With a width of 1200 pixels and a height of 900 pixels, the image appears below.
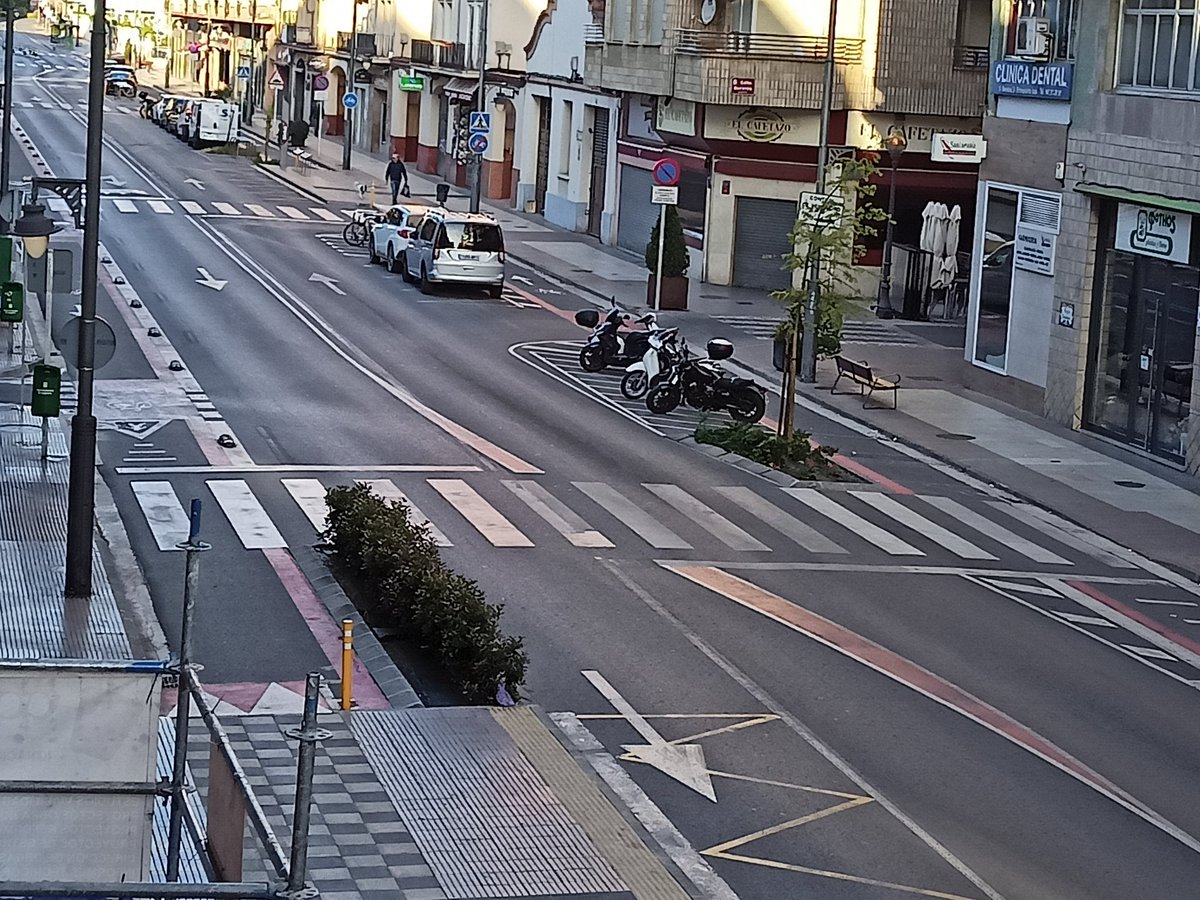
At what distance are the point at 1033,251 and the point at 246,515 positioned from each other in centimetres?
1625

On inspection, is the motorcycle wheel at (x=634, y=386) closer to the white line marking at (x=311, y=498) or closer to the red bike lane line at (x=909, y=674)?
the white line marking at (x=311, y=498)

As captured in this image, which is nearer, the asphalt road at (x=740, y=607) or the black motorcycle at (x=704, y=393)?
the asphalt road at (x=740, y=607)

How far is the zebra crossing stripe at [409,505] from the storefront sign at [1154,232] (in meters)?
12.4

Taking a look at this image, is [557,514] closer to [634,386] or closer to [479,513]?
[479,513]

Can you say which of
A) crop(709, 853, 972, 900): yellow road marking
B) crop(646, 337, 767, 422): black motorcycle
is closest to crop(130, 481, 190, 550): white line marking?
crop(709, 853, 972, 900): yellow road marking

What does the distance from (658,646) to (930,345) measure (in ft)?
78.2

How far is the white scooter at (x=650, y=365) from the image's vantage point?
31328mm

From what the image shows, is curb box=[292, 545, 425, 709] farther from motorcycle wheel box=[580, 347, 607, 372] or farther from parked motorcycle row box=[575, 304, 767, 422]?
motorcycle wheel box=[580, 347, 607, 372]

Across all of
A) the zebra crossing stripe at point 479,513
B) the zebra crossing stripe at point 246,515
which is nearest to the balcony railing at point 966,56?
the zebra crossing stripe at point 479,513

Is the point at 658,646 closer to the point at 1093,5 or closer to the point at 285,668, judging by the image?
the point at 285,668

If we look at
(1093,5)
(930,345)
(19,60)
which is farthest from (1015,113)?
(19,60)

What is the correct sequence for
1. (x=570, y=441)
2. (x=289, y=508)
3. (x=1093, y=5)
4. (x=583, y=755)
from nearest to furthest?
(x=583, y=755), (x=289, y=508), (x=570, y=441), (x=1093, y=5)

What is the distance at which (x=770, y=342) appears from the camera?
3950 centimetres

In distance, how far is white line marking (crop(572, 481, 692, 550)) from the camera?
71.9ft
